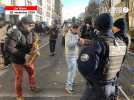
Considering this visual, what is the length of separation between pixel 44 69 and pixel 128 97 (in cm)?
620

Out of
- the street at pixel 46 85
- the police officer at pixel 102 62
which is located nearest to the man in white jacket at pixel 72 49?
the street at pixel 46 85

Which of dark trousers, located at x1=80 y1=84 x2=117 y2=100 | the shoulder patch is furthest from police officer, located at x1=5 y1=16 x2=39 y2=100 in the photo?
the shoulder patch

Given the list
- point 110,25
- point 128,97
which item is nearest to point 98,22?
point 110,25

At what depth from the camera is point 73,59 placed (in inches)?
391

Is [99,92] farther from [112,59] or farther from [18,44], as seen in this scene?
[18,44]

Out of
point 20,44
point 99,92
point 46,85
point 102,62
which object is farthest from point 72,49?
point 102,62

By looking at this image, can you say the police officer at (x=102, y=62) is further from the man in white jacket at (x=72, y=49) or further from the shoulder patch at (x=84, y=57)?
the man in white jacket at (x=72, y=49)

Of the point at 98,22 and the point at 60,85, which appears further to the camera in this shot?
the point at 60,85

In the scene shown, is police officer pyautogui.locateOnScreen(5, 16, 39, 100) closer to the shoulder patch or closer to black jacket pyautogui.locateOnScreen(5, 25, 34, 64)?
black jacket pyautogui.locateOnScreen(5, 25, 34, 64)

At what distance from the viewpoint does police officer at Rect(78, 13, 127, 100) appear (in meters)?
4.54

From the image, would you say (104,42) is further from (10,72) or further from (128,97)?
(10,72)

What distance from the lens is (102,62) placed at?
4.70 meters

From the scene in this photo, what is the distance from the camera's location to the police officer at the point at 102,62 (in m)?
4.54

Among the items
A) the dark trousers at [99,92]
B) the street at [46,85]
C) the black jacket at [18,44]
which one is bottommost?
the street at [46,85]
